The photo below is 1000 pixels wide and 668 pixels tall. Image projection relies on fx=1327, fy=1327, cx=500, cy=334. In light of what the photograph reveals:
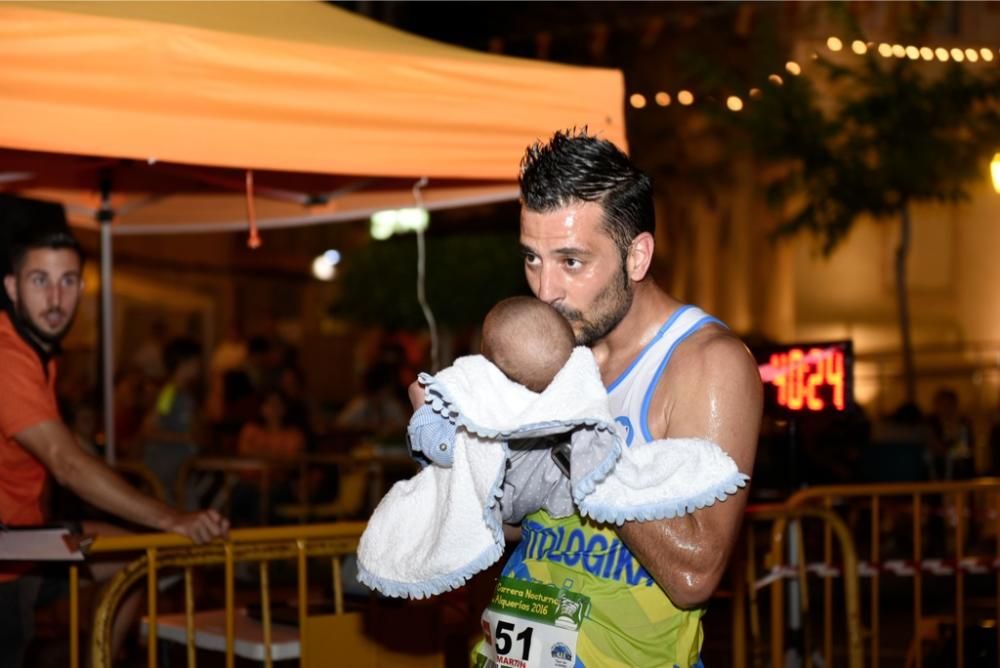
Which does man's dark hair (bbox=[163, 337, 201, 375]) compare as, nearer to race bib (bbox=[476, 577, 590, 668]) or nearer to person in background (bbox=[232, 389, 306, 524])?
person in background (bbox=[232, 389, 306, 524])

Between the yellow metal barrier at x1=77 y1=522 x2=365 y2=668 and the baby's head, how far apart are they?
218 centimetres

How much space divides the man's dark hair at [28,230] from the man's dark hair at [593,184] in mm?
2688

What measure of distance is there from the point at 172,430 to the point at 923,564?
22.9 ft

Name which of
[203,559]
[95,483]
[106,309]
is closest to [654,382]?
[203,559]

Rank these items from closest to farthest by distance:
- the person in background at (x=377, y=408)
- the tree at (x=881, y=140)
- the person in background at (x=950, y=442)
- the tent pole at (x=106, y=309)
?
the tent pole at (x=106, y=309) → the person in background at (x=950, y=442) → the person in background at (x=377, y=408) → the tree at (x=881, y=140)

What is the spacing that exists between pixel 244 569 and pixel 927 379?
14.5m

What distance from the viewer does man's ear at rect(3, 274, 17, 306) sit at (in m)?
5.01

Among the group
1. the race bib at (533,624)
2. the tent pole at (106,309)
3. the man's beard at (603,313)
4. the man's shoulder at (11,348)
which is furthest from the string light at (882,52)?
the race bib at (533,624)

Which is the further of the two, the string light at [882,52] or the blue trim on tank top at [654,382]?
the string light at [882,52]

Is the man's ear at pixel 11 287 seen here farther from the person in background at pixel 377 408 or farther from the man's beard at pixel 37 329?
the person in background at pixel 377 408

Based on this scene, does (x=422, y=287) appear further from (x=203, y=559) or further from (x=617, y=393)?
(x=617, y=393)

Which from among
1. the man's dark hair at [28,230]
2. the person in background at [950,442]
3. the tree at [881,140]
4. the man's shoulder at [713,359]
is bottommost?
the person in background at [950,442]

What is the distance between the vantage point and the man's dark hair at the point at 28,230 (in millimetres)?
5043

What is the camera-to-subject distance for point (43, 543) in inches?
176
